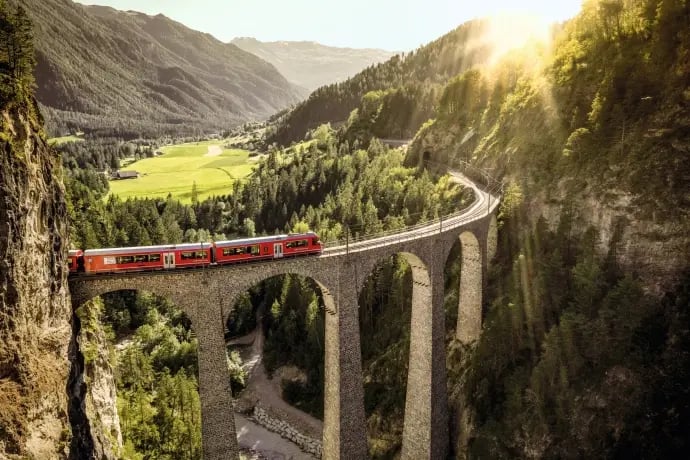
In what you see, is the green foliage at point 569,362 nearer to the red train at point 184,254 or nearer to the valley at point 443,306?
the valley at point 443,306

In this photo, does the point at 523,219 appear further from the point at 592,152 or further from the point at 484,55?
the point at 484,55

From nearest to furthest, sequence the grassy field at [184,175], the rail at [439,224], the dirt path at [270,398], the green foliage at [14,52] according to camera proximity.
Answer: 1. the green foliage at [14,52]
2. the rail at [439,224]
3. the dirt path at [270,398]
4. the grassy field at [184,175]

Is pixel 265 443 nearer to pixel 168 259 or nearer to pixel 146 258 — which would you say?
pixel 168 259

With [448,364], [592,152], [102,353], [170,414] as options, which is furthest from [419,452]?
[592,152]

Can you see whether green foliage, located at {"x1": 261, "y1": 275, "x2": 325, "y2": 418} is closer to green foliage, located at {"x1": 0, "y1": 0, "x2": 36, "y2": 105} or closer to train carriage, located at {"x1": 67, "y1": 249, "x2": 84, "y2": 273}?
train carriage, located at {"x1": 67, "y1": 249, "x2": 84, "y2": 273}

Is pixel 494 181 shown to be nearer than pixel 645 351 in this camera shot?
No

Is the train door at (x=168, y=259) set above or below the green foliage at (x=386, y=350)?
above

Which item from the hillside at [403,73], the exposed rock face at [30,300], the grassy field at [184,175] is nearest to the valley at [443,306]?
the exposed rock face at [30,300]

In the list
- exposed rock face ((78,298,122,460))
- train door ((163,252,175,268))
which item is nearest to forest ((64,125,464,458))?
exposed rock face ((78,298,122,460))
